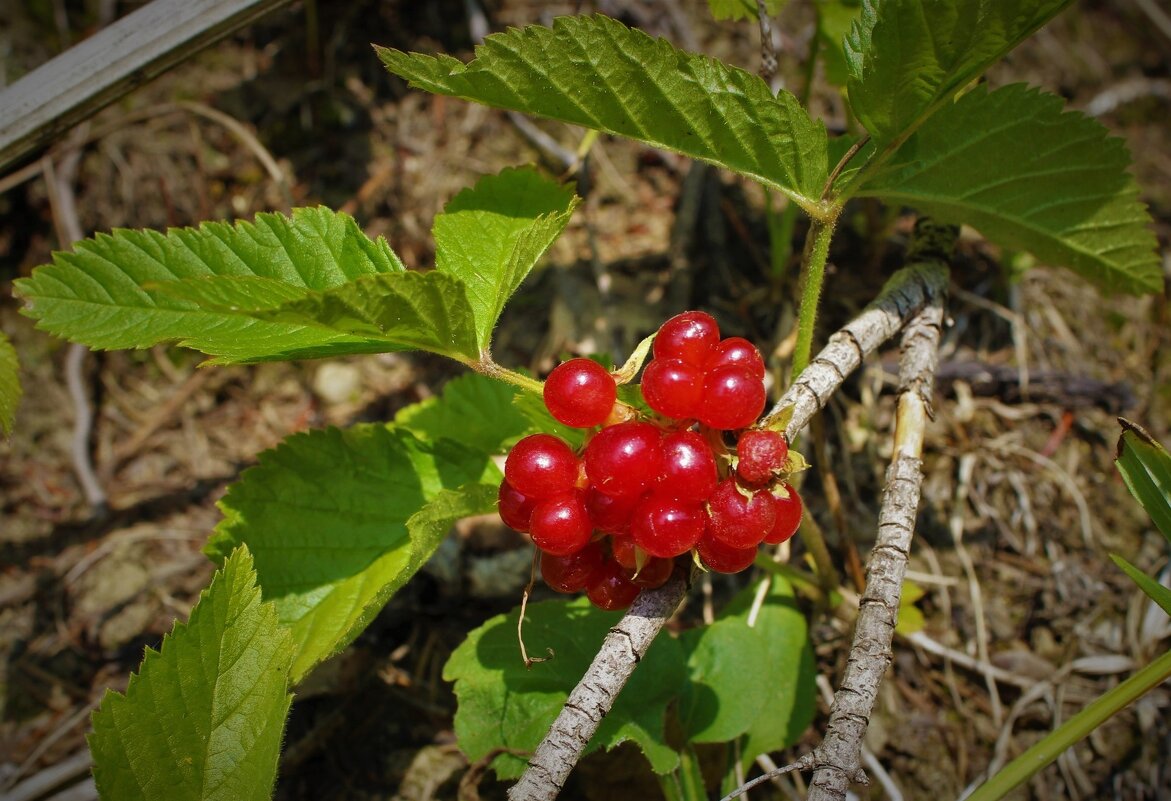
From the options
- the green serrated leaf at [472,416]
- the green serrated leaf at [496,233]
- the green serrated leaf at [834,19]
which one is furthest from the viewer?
the green serrated leaf at [834,19]

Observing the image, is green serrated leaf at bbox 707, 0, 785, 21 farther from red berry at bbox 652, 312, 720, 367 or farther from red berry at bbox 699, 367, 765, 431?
red berry at bbox 699, 367, 765, 431

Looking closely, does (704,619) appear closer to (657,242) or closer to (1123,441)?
(1123,441)

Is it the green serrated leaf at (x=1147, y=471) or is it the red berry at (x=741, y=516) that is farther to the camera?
the green serrated leaf at (x=1147, y=471)

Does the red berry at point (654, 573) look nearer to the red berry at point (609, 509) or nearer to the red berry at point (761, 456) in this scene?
the red berry at point (609, 509)

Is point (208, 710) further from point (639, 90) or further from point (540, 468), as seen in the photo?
point (639, 90)

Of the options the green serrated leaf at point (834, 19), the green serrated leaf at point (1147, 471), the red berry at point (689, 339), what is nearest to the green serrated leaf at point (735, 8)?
the green serrated leaf at point (834, 19)

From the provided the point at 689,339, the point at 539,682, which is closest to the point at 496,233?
the point at 689,339
